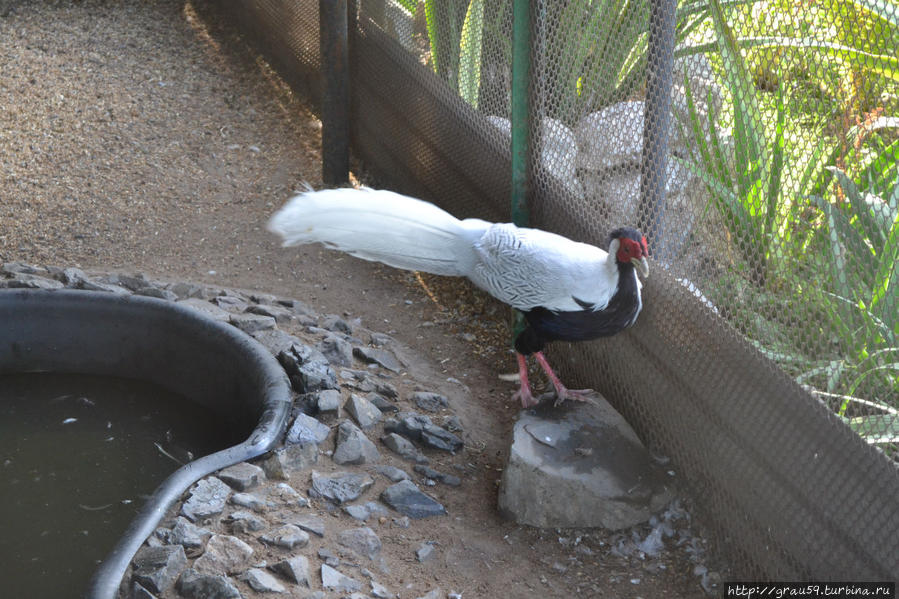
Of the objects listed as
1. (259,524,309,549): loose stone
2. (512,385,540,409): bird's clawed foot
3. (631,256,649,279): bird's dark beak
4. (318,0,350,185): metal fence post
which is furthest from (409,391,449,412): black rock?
(318,0,350,185): metal fence post

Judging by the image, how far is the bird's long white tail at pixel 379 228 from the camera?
3.19 m

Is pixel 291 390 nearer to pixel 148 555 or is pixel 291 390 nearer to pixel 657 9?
pixel 148 555

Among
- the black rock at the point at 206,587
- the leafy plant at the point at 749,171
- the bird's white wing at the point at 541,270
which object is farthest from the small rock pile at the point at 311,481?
the leafy plant at the point at 749,171

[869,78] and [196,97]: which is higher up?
[869,78]

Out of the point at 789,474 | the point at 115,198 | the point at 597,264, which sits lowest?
the point at 115,198

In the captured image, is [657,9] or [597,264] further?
[597,264]

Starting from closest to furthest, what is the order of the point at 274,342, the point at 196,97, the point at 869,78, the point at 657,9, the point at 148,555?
the point at 869,78 < the point at 148,555 < the point at 657,9 < the point at 274,342 < the point at 196,97

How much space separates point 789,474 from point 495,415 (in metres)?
1.28

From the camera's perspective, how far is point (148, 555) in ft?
7.94

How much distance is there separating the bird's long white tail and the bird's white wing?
0.09 m

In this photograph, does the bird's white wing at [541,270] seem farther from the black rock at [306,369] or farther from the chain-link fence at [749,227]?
the black rock at [306,369]

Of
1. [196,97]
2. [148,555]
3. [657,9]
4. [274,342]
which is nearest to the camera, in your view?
[148,555]

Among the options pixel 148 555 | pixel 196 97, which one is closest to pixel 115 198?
pixel 196 97

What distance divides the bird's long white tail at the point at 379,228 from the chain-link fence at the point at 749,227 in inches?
18.4
